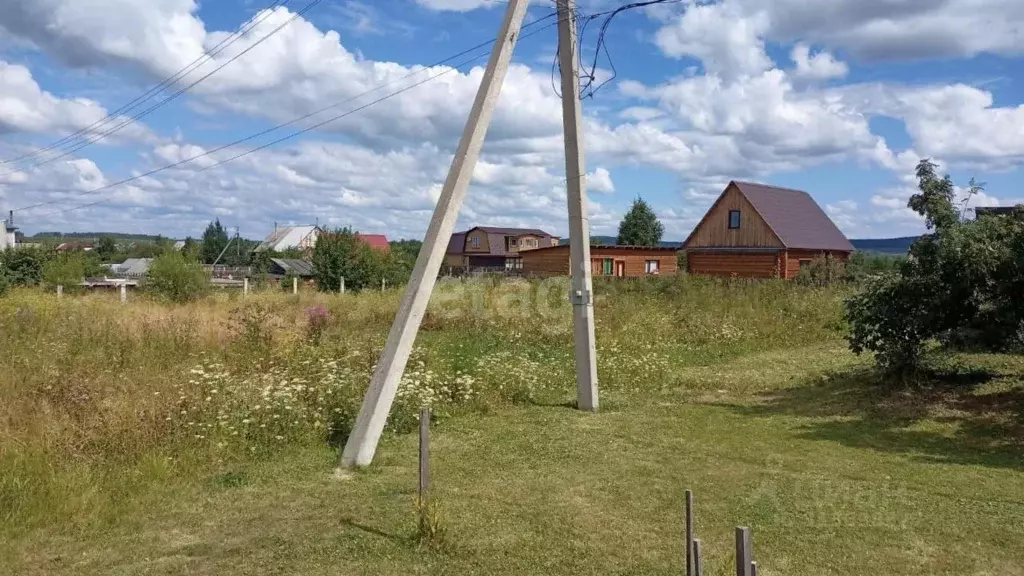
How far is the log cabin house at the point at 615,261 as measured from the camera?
39281 mm

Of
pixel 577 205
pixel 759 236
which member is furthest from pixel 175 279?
pixel 759 236

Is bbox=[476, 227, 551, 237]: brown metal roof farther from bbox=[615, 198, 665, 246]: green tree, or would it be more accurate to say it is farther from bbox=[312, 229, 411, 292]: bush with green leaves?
bbox=[312, 229, 411, 292]: bush with green leaves

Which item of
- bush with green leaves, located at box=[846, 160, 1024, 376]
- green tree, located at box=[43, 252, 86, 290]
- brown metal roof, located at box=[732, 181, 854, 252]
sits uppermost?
brown metal roof, located at box=[732, 181, 854, 252]

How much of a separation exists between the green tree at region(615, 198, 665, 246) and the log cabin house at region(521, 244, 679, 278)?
1710 centimetres

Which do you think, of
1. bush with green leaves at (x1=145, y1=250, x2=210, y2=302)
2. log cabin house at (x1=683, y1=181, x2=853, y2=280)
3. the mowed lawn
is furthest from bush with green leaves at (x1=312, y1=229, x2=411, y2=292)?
the mowed lawn

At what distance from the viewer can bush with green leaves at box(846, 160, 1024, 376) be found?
8380mm

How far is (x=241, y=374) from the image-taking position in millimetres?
8781

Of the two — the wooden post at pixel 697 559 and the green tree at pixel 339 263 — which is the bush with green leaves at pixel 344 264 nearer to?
the green tree at pixel 339 263

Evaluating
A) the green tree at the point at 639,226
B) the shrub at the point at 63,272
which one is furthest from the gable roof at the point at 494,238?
the shrub at the point at 63,272

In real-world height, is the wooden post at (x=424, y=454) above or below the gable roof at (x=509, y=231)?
below

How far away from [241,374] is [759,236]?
104ft

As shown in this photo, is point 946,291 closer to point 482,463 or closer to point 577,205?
point 577,205

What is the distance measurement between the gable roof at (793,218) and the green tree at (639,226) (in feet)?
65.2

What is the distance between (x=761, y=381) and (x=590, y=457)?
5.32 meters
